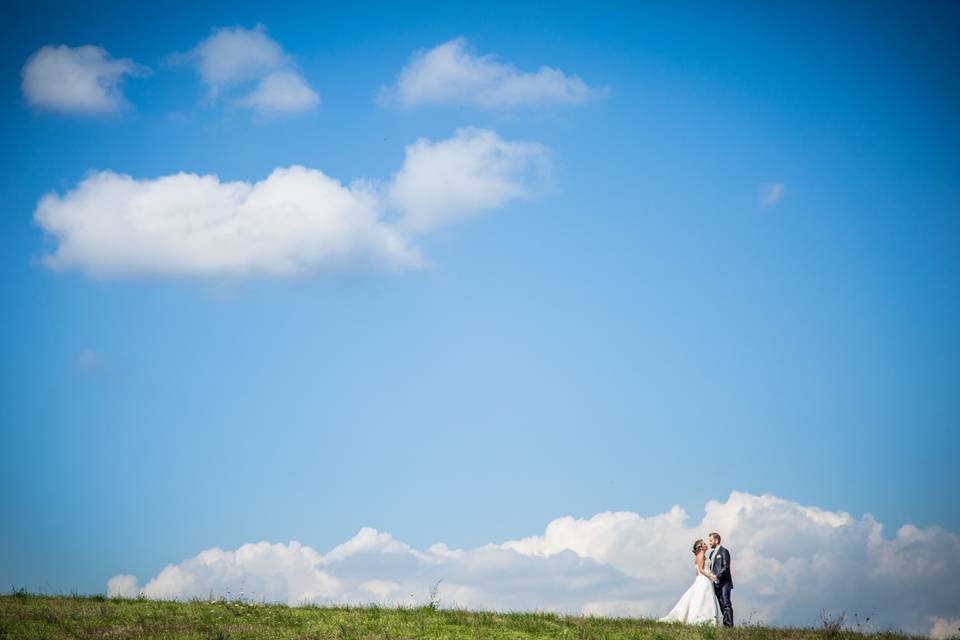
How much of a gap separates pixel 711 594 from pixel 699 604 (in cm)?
49

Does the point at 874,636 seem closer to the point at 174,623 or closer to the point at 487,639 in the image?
the point at 487,639

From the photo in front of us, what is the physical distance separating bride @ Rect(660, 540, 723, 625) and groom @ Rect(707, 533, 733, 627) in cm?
19

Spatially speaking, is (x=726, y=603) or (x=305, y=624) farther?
(x=726, y=603)

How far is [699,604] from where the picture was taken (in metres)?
27.8

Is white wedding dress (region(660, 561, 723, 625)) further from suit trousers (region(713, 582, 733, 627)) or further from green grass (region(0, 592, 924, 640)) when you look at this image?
green grass (region(0, 592, 924, 640))

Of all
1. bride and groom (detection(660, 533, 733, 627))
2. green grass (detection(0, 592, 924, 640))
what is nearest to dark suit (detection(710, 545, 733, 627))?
bride and groom (detection(660, 533, 733, 627))

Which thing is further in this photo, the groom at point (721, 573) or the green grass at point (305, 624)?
the groom at point (721, 573)

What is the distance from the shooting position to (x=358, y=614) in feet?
87.6

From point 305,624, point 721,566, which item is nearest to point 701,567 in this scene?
point 721,566

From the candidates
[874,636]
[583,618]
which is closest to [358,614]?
[583,618]

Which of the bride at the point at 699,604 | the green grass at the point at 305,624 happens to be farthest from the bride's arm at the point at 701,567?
the green grass at the point at 305,624

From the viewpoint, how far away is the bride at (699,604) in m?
27.6

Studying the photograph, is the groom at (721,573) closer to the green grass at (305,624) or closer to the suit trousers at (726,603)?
the suit trousers at (726,603)

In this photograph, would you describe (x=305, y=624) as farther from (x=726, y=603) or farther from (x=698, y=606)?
(x=726, y=603)
